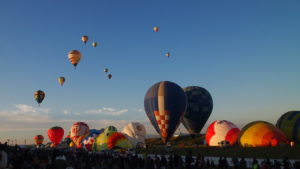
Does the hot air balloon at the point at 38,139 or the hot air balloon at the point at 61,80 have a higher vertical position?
the hot air balloon at the point at 61,80

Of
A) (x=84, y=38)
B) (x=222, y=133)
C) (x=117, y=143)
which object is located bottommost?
(x=117, y=143)

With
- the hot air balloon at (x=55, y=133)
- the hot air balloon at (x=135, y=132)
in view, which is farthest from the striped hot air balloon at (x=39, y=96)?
the hot air balloon at (x=135, y=132)

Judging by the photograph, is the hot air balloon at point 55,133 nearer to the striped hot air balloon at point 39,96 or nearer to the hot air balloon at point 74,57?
the striped hot air balloon at point 39,96

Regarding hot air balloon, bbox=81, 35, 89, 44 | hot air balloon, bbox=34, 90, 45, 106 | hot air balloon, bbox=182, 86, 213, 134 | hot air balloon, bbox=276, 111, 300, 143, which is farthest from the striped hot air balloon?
hot air balloon, bbox=276, 111, 300, 143

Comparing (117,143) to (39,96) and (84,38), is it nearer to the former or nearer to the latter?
(84,38)

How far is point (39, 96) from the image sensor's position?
53.4 metres

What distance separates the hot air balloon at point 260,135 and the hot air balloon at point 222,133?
2.53 m

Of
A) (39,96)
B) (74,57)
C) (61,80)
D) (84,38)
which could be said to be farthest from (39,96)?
(84,38)

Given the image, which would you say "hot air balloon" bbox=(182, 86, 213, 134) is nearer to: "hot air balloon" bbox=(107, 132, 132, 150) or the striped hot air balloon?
"hot air balloon" bbox=(107, 132, 132, 150)

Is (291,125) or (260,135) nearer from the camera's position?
(260,135)

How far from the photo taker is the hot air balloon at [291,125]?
95.5ft

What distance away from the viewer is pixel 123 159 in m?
17.7

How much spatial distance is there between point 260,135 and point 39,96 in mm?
41229

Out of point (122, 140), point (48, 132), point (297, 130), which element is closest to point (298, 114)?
point (297, 130)
